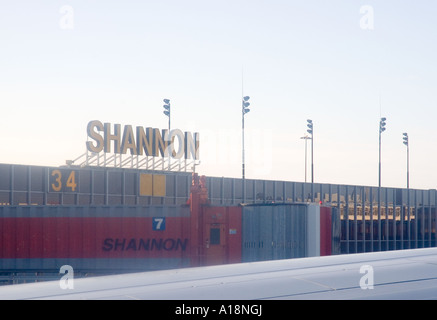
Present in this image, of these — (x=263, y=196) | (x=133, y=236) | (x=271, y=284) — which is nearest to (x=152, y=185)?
(x=263, y=196)

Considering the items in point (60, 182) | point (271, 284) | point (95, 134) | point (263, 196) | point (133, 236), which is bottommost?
point (133, 236)

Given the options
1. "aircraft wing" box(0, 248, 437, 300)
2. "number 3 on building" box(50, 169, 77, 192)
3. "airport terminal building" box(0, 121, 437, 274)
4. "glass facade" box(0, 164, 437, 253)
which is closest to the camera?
"aircraft wing" box(0, 248, 437, 300)

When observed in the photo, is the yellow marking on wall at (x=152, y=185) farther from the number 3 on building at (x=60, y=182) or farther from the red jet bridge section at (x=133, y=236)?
the red jet bridge section at (x=133, y=236)

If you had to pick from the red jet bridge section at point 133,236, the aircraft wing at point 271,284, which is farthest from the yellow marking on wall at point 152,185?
the aircraft wing at point 271,284

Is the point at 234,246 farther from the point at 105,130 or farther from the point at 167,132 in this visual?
the point at 167,132

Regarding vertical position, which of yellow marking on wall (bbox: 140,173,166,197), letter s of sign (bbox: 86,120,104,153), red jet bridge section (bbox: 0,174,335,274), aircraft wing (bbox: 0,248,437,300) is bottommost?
red jet bridge section (bbox: 0,174,335,274)

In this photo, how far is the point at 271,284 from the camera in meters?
8.35

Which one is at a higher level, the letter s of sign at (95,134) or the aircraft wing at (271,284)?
the letter s of sign at (95,134)

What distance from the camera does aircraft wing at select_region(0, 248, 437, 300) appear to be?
7.61 m

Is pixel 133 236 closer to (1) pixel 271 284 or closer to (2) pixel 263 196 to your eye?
(2) pixel 263 196

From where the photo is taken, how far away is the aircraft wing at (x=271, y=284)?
25.0 ft

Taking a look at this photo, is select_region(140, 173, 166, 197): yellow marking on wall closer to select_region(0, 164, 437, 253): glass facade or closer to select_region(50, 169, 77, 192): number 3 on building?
select_region(0, 164, 437, 253): glass facade

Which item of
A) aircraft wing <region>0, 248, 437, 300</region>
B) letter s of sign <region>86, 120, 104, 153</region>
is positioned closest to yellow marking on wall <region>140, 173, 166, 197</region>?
letter s of sign <region>86, 120, 104, 153</region>

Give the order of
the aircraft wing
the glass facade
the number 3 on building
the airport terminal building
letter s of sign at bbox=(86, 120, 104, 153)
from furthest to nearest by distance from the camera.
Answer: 1. letter s of sign at bbox=(86, 120, 104, 153)
2. the number 3 on building
3. the glass facade
4. the airport terminal building
5. the aircraft wing
